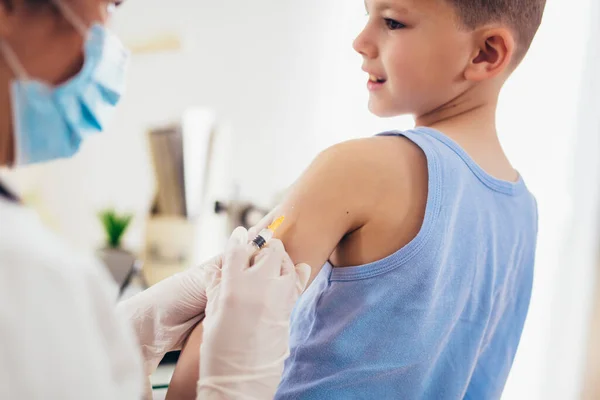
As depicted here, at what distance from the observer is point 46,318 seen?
441 millimetres

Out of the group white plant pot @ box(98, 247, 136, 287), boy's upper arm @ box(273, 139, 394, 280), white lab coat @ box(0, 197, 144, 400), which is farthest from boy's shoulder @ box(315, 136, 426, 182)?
white plant pot @ box(98, 247, 136, 287)

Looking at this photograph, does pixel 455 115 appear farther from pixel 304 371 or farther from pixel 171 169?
pixel 171 169

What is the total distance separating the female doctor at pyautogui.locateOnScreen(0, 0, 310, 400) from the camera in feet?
1.43

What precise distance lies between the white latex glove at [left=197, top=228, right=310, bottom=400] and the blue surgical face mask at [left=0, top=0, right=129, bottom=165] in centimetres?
23

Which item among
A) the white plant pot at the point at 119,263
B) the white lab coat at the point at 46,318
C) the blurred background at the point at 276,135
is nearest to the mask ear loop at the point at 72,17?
the white lab coat at the point at 46,318

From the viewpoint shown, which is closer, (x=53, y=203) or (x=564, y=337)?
(x=564, y=337)

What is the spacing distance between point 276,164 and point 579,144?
1.27 meters

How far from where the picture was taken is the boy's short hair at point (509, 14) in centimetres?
82

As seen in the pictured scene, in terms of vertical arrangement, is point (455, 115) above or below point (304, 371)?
above

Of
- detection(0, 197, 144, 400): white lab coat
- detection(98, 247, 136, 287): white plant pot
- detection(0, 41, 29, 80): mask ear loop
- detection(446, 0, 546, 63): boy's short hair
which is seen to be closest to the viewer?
detection(0, 197, 144, 400): white lab coat

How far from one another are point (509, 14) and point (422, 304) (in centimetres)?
44

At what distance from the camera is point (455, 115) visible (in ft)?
2.98

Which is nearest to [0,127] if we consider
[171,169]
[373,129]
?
[171,169]

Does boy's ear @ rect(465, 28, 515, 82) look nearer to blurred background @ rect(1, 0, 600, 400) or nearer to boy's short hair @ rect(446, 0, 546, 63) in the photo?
boy's short hair @ rect(446, 0, 546, 63)
